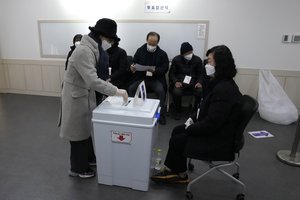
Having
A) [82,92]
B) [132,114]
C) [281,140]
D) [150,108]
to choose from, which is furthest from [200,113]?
[281,140]

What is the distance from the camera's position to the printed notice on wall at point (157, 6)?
3.83 metres

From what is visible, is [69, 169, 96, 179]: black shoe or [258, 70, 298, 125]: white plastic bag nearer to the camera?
[69, 169, 96, 179]: black shoe

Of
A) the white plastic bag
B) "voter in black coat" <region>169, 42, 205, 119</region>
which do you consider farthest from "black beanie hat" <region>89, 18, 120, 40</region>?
the white plastic bag

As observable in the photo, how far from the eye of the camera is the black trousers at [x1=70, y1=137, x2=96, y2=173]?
209cm

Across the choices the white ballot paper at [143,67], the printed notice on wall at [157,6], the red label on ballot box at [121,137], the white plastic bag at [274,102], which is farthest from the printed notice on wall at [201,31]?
the red label on ballot box at [121,137]

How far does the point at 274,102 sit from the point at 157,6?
2317 millimetres

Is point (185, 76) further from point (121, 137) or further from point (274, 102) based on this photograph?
point (121, 137)

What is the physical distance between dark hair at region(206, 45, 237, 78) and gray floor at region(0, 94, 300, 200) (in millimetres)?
1025

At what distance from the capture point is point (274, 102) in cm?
354

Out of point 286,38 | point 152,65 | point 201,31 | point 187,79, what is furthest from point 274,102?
point 152,65

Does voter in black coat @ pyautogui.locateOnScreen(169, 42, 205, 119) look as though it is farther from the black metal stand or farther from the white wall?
the black metal stand

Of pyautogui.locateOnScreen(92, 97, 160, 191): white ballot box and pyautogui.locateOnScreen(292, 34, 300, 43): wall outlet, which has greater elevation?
pyautogui.locateOnScreen(292, 34, 300, 43): wall outlet

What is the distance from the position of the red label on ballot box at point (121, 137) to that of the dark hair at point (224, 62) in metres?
0.82

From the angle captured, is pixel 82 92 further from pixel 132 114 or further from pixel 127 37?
pixel 127 37
